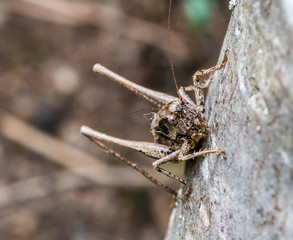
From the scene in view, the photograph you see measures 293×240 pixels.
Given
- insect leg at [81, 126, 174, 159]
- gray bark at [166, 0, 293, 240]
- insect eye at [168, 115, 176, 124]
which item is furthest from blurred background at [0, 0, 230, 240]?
gray bark at [166, 0, 293, 240]

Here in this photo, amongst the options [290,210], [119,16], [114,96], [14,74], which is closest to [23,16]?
[14,74]

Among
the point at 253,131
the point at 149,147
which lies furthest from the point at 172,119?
the point at 253,131

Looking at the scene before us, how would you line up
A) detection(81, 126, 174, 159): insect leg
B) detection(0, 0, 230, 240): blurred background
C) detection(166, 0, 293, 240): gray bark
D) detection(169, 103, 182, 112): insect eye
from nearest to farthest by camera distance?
detection(166, 0, 293, 240): gray bark
detection(169, 103, 182, 112): insect eye
detection(81, 126, 174, 159): insect leg
detection(0, 0, 230, 240): blurred background

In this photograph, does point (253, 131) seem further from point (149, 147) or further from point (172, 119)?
point (149, 147)

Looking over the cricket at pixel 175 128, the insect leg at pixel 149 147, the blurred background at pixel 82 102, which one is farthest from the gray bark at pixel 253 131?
the blurred background at pixel 82 102

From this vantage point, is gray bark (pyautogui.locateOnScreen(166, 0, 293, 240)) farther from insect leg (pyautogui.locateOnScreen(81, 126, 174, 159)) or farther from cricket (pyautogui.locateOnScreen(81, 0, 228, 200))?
insect leg (pyautogui.locateOnScreen(81, 126, 174, 159))
